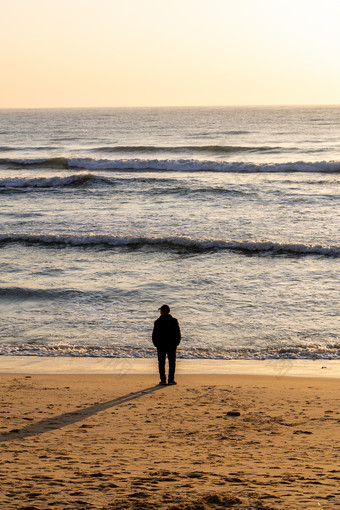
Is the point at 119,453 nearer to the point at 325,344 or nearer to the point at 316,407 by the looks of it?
the point at 316,407

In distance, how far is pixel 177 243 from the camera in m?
20.5

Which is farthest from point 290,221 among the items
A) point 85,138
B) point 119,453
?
point 85,138

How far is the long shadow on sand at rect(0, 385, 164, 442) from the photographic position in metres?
6.67

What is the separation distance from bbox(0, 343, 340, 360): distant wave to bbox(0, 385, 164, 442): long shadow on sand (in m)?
2.36

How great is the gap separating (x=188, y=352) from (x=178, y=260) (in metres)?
7.56

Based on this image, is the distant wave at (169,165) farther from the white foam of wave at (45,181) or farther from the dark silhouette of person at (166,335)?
the dark silhouette of person at (166,335)

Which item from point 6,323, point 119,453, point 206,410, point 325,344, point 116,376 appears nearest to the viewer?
point 119,453

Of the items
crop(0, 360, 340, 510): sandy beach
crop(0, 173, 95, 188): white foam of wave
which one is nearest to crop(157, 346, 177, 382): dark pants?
crop(0, 360, 340, 510): sandy beach

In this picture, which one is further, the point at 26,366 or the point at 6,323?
the point at 6,323

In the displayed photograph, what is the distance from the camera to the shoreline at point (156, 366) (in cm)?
985

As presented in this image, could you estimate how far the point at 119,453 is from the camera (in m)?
6.07

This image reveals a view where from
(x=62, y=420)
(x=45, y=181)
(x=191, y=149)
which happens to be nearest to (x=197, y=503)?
(x=62, y=420)

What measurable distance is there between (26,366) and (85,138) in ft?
203

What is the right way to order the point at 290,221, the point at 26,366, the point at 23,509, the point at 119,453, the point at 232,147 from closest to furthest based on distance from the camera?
the point at 23,509
the point at 119,453
the point at 26,366
the point at 290,221
the point at 232,147
